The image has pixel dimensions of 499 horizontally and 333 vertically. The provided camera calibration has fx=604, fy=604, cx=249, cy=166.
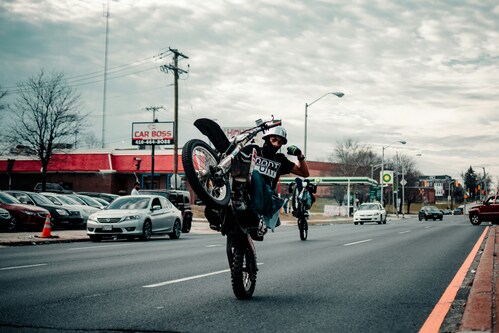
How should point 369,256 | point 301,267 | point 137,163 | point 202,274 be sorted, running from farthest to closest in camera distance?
point 137,163
point 369,256
point 301,267
point 202,274

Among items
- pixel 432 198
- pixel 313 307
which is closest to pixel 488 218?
pixel 313 307

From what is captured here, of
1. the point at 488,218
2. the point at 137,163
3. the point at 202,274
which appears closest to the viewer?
the point at 202,274

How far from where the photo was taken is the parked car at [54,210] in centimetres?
2350

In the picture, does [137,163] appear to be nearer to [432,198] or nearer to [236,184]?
[236,184]

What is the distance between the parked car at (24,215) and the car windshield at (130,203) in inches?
116

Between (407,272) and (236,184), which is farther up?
(236,184)

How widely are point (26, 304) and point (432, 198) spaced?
187547 millimetres

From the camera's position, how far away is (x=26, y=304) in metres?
6.44

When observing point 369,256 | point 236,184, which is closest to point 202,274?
point 236,184

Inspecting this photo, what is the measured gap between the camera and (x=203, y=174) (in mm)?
6855

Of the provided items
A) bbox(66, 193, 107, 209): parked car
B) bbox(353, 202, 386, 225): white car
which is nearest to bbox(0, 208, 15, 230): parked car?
bbox(66, 193, 107, 209): parked car

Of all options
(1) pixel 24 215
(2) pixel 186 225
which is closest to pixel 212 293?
(1) pixel 24 215

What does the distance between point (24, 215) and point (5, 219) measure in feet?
2.21

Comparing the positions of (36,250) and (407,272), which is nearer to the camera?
(407,272)
